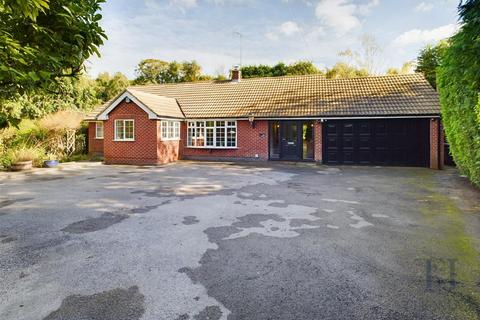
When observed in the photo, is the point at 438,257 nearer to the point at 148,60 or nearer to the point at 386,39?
the point at 386,39

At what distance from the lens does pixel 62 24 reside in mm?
3936

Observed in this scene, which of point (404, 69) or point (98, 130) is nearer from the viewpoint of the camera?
point (98, 130)

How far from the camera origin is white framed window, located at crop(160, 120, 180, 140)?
1831cm

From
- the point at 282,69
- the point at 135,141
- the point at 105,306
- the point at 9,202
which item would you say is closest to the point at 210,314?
the point at 105,306

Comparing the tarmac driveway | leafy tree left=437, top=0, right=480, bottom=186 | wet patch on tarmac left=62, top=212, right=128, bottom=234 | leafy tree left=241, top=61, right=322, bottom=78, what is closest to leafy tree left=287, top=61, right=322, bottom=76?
leafy tree left=241, top=61, right=322, bottom=78

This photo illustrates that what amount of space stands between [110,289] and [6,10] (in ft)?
10.9

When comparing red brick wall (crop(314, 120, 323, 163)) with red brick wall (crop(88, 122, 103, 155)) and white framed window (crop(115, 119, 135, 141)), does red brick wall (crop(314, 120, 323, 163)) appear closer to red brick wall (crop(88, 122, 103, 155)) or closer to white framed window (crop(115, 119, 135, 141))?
white framed window (crop(115, 119, 135, 141))

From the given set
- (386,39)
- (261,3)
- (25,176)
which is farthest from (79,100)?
(386,39)

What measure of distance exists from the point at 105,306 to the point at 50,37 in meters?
3.17

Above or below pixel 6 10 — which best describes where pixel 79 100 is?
above

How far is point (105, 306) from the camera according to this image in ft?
10.8

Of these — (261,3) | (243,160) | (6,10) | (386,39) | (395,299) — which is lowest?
(395,299)

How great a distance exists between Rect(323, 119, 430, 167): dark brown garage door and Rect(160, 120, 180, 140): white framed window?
9.31 meters

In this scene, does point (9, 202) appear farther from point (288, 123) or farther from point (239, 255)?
point (288, 123)
